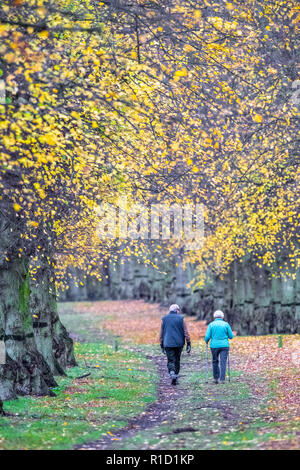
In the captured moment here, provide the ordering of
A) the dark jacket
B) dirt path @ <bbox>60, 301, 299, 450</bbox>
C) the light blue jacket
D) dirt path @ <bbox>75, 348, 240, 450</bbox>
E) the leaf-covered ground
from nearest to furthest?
dirt path @ <bbox>60, 301, 299, 450</bbox> → the leaf-covered ground → dirt path @ <bbox>75, 348, 240, 450</bbox> → the light blue jacket → the dark jacket

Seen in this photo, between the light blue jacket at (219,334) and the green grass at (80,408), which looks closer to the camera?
the green grass at (80,408)

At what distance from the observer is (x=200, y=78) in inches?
682

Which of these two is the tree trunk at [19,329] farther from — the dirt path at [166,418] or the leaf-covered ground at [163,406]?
the dirt path at [166,418]

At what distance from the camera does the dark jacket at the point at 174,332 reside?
846 inches

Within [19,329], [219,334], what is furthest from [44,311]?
[219,334]

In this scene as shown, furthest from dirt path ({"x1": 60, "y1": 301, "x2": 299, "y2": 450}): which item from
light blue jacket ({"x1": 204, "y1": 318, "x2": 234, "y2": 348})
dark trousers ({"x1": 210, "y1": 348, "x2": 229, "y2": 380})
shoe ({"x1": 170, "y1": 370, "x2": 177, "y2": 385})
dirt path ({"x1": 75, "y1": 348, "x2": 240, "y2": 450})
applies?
light blue jacket ({"x1": 204, "y1": 318, "x2": 234, "y2": 348})

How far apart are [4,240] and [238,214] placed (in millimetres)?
→ 13978

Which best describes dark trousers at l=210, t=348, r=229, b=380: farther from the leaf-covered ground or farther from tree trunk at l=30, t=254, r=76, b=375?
tree trunk at l=30, t=254, r=76, b=375

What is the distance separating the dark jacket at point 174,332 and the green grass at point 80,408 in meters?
1.46

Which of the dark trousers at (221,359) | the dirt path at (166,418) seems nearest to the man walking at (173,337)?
the dirt path at (166,418)

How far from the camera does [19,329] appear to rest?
1812cm

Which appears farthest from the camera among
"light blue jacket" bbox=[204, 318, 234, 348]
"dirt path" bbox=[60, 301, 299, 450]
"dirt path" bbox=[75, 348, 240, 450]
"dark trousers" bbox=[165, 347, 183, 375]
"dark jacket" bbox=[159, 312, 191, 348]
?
"dark trousers" bbox=[165, 347, 183, 375]

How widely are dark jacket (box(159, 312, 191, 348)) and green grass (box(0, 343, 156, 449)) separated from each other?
1457 mm

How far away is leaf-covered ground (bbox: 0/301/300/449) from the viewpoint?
1287 cm
